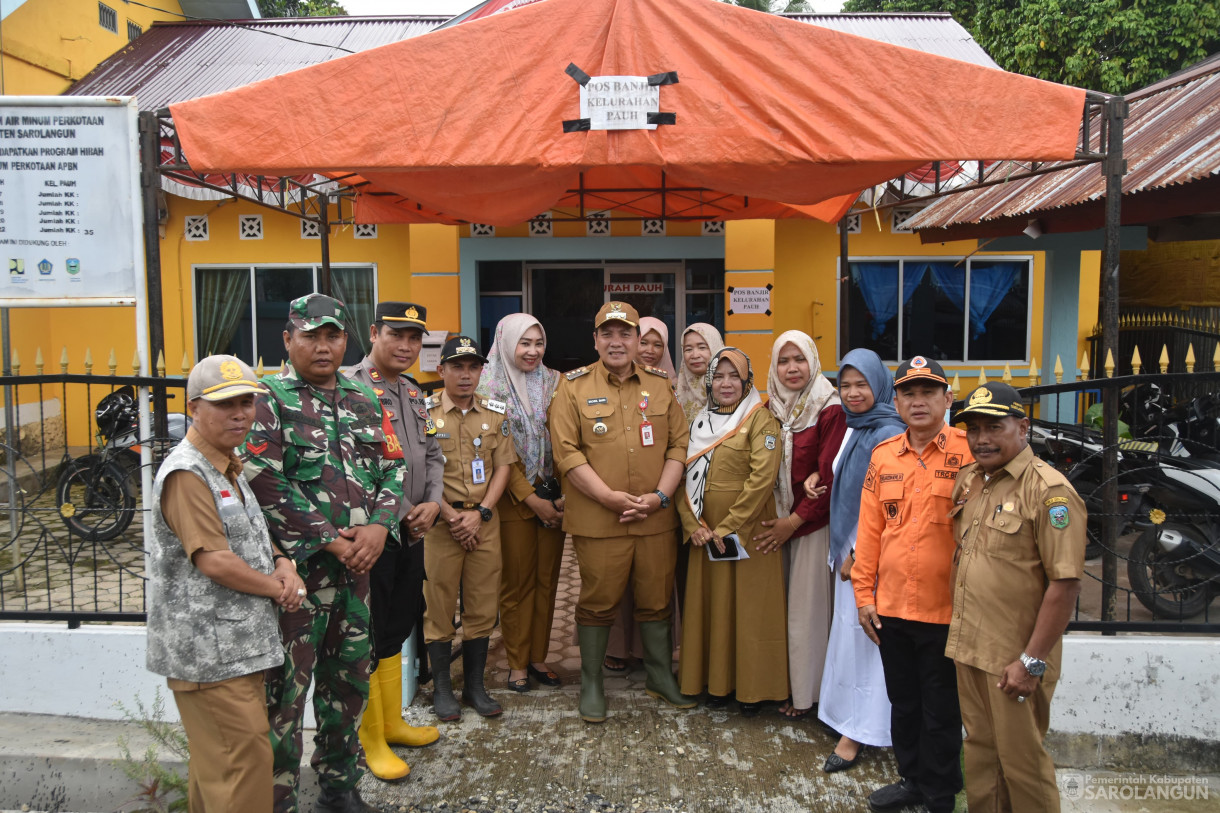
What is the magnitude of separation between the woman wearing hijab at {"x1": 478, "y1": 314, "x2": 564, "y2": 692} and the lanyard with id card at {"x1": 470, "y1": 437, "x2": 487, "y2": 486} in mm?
178

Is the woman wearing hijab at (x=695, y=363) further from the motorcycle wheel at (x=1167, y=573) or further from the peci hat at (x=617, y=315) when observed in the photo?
the motorcycle wheel at (x=1167, y=573)

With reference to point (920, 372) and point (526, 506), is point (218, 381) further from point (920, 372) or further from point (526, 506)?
point (920, 372)

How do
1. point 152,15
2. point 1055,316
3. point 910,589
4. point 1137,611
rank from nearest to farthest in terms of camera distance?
point 910,589
point 1137,611
point 1055,316
point 152,15

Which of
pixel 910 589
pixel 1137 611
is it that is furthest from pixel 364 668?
pixel 1137 611

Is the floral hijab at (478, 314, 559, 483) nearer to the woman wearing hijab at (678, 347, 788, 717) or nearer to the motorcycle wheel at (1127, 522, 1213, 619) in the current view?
the woman wearing hijab at (678, 347, 788, 717)

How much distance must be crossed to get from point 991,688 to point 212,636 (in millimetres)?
2402

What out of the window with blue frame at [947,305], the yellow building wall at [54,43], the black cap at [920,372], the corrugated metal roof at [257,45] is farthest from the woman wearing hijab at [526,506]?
the yellow building wall at [54,43]

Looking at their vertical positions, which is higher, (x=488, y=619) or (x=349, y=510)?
(x=349, y=510)

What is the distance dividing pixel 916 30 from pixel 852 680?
10290mm

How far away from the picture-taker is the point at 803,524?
3680mm

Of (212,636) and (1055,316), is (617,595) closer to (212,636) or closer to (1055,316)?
(212,636)

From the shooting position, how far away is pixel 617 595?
388 centimetres

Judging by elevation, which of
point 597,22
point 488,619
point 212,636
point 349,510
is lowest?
point 488,619

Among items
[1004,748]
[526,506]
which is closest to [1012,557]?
[1004,748]
